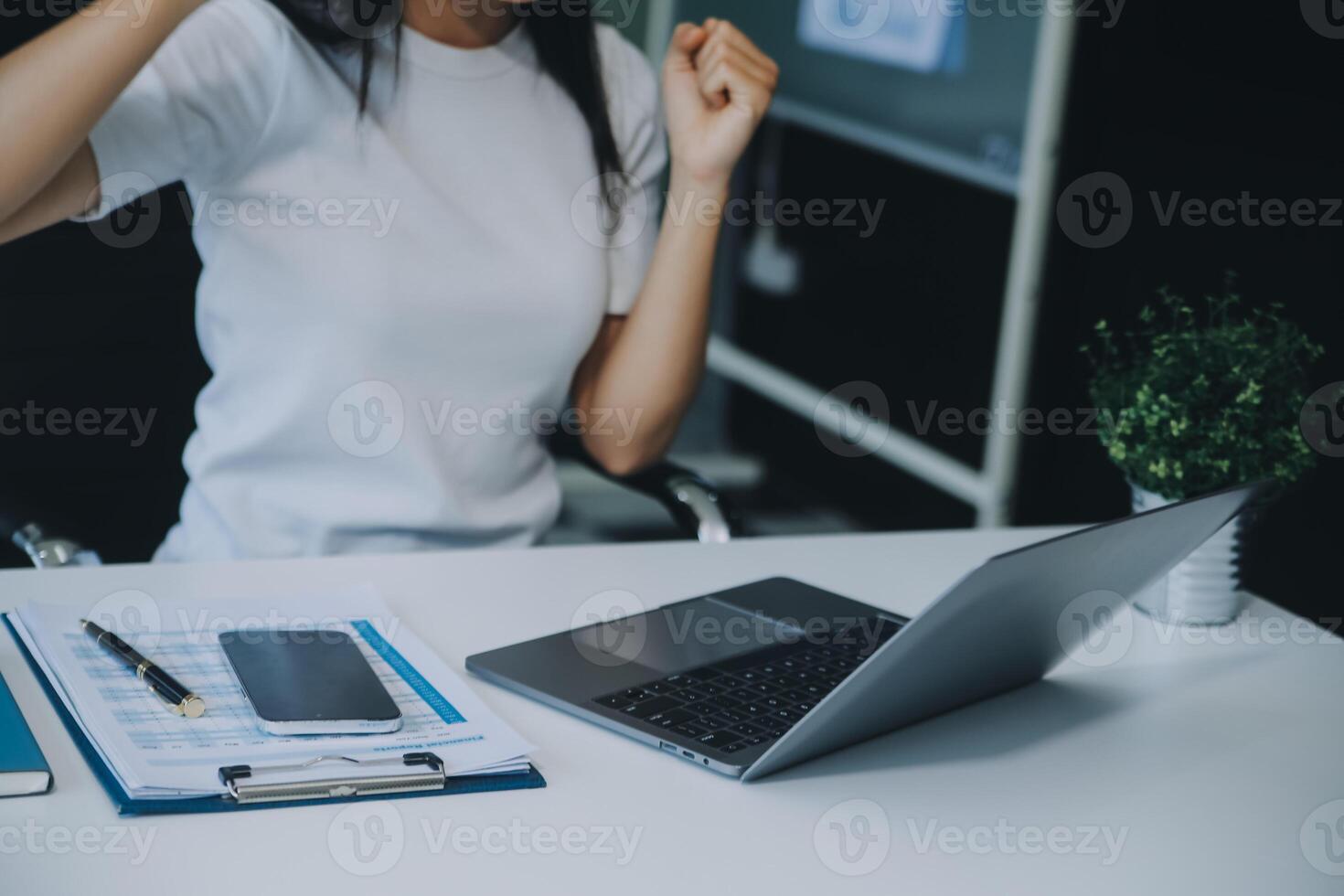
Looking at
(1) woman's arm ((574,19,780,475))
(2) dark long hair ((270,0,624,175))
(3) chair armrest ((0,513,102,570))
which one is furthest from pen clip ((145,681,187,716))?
(2) dark long hair ((270,0,624,175))

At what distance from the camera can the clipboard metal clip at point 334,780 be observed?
80 centimetres

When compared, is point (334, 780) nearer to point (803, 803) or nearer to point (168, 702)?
point (168, 702)

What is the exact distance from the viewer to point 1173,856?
2.73 feet

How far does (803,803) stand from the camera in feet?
2.80

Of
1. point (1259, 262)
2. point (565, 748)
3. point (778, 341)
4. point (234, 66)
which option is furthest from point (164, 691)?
point (778, 341)

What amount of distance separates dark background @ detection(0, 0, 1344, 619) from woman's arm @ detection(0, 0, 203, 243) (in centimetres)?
30

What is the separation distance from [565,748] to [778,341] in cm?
242

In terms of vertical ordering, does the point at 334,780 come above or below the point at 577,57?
below

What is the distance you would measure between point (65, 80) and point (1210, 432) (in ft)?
3.10

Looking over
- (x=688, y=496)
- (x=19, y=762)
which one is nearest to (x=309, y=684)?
(x=19, y=762)

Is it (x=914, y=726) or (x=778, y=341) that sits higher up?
(x=914, y=726)

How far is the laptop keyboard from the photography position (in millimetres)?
920

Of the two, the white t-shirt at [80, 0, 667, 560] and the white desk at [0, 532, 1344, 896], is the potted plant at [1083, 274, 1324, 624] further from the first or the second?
the white t-shirt at [80, 0, 667, 560]

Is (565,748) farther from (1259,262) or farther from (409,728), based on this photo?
(1259,262)
